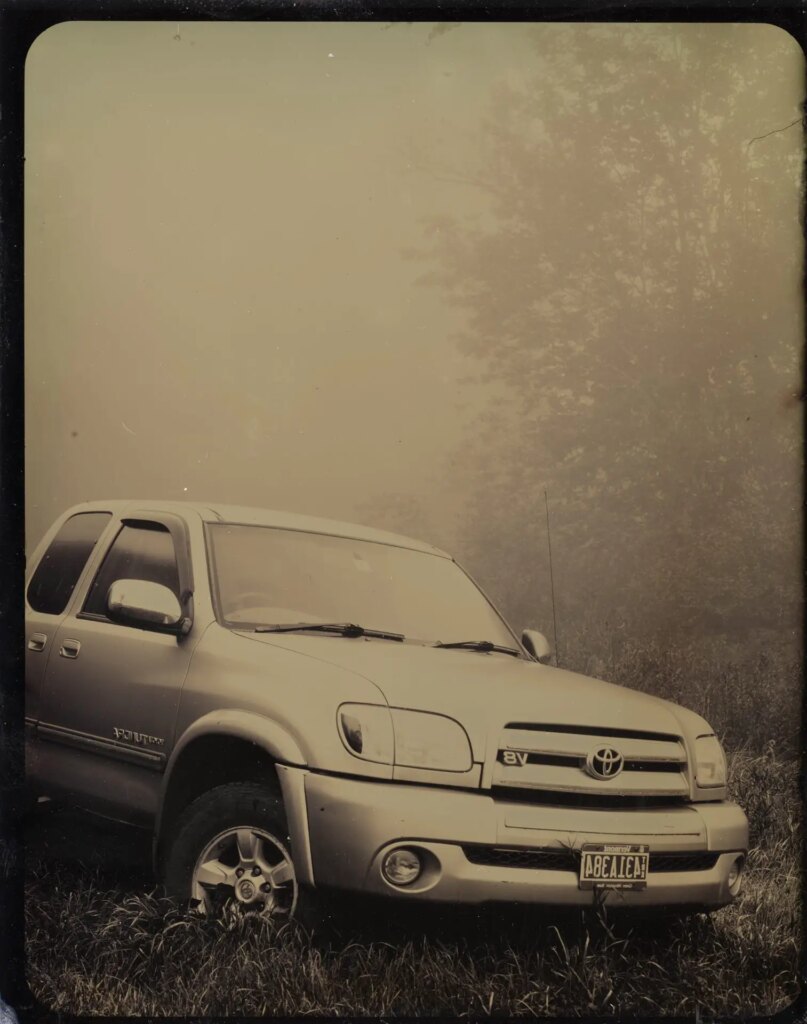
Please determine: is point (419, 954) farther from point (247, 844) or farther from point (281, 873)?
point (247, 844)

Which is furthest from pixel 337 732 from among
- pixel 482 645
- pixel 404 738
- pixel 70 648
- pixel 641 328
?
pixel 641 328

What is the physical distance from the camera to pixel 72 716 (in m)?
4.31

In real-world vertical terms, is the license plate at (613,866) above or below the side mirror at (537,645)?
below

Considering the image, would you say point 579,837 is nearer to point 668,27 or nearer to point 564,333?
point 564,333

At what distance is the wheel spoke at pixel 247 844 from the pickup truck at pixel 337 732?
0.04 ft

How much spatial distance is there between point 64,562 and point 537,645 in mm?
2123

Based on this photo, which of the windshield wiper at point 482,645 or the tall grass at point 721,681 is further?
the tall grass at point 721,681

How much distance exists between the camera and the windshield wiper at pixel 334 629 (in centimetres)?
406

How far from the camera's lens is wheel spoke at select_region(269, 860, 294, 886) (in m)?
3.75

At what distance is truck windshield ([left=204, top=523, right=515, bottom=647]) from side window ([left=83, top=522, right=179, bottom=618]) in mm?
205

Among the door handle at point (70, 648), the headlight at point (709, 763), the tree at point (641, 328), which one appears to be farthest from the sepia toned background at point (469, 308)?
the door handle at point (70, 648)

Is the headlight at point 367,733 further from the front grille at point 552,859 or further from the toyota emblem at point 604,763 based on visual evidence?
the toyota emblem at point 604,763

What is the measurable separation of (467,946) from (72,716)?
6.20 ft

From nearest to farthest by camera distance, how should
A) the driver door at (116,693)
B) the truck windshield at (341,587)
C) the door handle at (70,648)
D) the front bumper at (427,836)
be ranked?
the front bumper at (427,836) → the driver door at (116,693) → the truck windshield at (341,587) → the door handle at (70,648)
